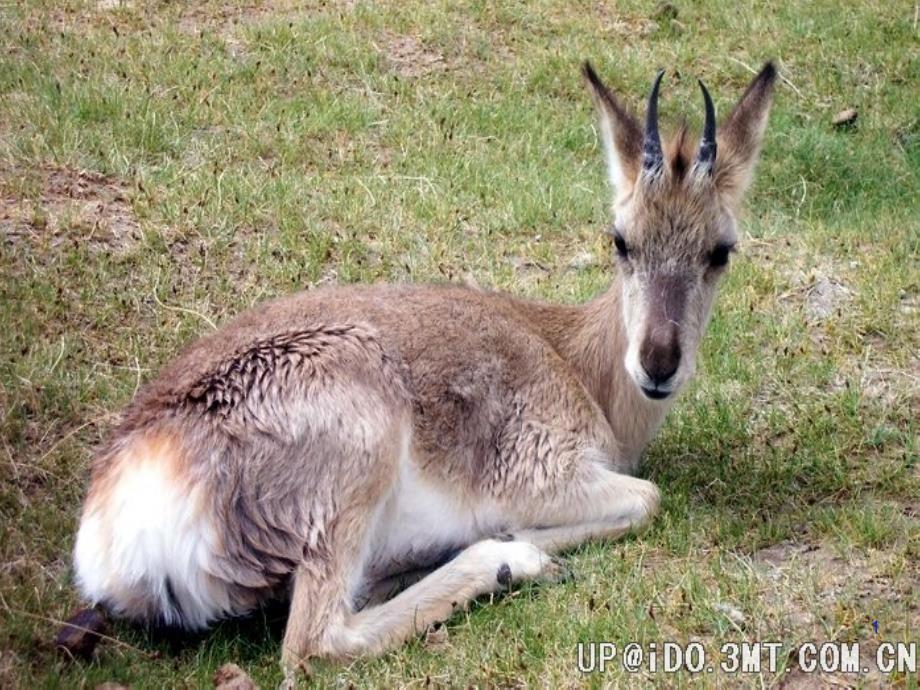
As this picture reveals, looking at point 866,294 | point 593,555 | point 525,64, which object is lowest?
point 593,555

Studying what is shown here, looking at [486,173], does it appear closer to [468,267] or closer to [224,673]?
[468,267]

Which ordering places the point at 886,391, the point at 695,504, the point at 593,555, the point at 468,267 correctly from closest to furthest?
the point at 593,555 → the point at 695,504 → the point at 886,391 → the point at 468,267

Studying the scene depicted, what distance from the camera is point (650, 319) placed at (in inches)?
262

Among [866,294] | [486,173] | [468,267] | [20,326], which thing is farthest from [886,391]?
[20,326]

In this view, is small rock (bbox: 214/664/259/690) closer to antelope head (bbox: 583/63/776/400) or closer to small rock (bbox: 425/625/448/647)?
→ small rock (bbox: 425/625/448/647)

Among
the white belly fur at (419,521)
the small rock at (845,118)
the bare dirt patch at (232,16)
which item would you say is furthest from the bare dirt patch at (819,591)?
the bare dirt patch at (232,16)

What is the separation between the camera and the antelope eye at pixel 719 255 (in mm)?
6841

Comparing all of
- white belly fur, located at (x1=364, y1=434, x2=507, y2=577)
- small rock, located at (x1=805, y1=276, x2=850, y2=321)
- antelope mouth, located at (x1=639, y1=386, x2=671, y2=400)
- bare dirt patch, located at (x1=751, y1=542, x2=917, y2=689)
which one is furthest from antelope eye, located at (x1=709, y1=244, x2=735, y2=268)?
small rock, located at (x1=805, y1=276, x2=850, y2=321)

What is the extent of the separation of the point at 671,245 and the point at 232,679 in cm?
296

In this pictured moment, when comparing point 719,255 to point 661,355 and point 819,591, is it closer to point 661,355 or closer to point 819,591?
point 661,355

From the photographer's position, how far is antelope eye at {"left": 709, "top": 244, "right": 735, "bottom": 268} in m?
6.84

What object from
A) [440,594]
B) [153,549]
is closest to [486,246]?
[440,594]

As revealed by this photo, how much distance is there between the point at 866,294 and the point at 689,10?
5.44m

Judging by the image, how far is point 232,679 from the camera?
5.44 meters
